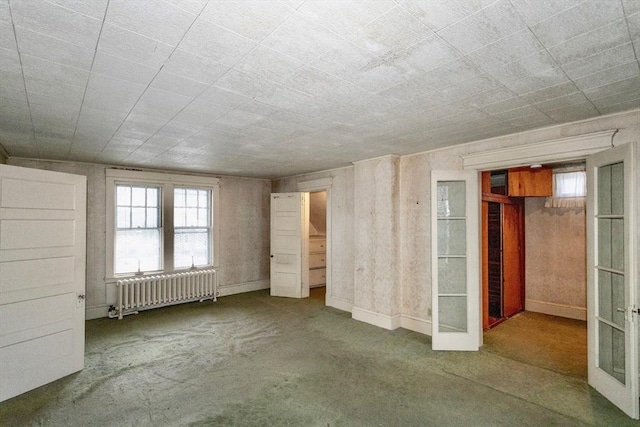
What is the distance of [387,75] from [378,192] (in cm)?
285

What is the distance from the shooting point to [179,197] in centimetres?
625

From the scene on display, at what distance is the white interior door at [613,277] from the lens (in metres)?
2.53

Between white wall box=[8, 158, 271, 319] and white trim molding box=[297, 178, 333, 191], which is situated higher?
white trim molding box=[297, 178, 333, 191]

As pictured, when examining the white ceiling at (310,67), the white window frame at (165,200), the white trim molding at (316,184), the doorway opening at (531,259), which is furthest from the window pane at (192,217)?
the doorway opening at (531,259)

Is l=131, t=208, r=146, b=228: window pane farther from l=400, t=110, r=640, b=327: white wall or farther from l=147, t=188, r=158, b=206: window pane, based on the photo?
l=400, t=110, r=640, b=327: white wall

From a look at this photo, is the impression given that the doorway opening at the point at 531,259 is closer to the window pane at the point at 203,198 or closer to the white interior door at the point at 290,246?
the white interior door at the point at 290,246

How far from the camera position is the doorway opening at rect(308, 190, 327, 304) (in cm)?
753

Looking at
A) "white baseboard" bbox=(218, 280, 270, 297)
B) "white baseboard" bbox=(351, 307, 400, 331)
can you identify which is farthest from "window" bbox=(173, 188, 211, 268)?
"white baseboard" bbox=(351, 307, 400, 331)

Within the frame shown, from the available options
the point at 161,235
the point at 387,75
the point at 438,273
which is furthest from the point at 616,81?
the point at 161,235

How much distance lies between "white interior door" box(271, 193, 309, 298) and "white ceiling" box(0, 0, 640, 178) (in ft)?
9.98

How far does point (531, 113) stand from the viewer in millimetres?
2896

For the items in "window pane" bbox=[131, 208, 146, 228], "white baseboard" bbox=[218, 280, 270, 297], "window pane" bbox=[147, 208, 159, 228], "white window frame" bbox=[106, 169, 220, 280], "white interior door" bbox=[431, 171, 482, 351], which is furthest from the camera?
"white baseboard" bbox=[218, 280, 270, 297]

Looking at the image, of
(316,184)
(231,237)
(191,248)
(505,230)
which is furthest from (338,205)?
(191,248)

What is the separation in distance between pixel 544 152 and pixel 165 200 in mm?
5964
